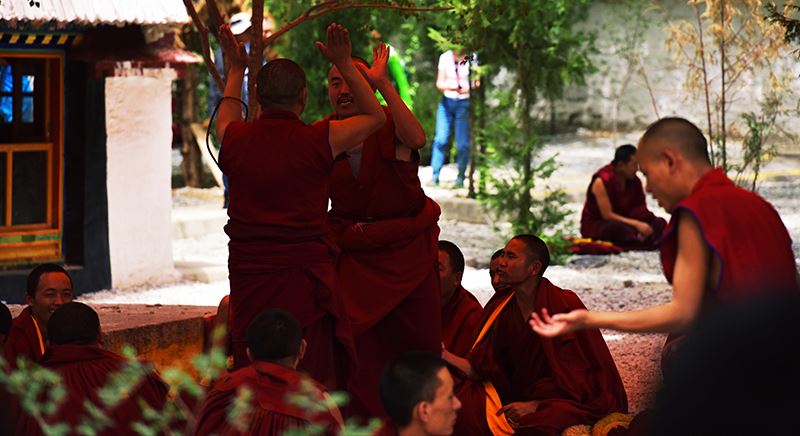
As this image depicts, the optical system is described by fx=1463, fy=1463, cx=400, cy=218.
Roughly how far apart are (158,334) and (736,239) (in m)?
3.94

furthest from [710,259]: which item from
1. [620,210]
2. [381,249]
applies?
A: [620,210]

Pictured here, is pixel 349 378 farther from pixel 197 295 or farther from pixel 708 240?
pixel 197 295

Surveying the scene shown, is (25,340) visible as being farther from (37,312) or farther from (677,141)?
(677,141)

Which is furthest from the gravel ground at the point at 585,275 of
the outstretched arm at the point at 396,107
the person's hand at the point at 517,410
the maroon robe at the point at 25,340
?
the maroon robe at the point at 25,340

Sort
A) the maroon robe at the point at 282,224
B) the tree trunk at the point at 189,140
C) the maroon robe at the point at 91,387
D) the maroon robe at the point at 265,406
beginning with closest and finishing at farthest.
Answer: the maroon robe at the point at 265,406 → the maroon robe at the point at 91,387 → the maroon robe at the point at 282,224 → the tree trunk at the point at 189,140

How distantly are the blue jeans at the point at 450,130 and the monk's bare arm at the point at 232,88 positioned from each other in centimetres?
1103

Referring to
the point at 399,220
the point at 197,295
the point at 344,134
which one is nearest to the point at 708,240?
the point at 344,134

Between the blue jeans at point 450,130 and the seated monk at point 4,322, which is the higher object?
the blue jeans at point 450,130

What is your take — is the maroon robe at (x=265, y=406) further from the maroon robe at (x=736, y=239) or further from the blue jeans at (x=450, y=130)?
the blue jeans at (x=450, y=130)

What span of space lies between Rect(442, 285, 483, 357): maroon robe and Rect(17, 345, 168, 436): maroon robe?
1.84 m

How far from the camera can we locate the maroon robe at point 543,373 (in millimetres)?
6453

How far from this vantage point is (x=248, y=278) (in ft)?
18.4

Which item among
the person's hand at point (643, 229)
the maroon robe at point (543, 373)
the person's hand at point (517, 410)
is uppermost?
the person's hand at point (643, 229)

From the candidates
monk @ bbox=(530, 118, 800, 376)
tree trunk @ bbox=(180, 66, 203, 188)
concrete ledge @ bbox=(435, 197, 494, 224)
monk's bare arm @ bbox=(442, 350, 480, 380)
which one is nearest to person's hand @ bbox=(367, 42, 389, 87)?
monk's bare arm @ bbox=(442, 350, 480, 380)
